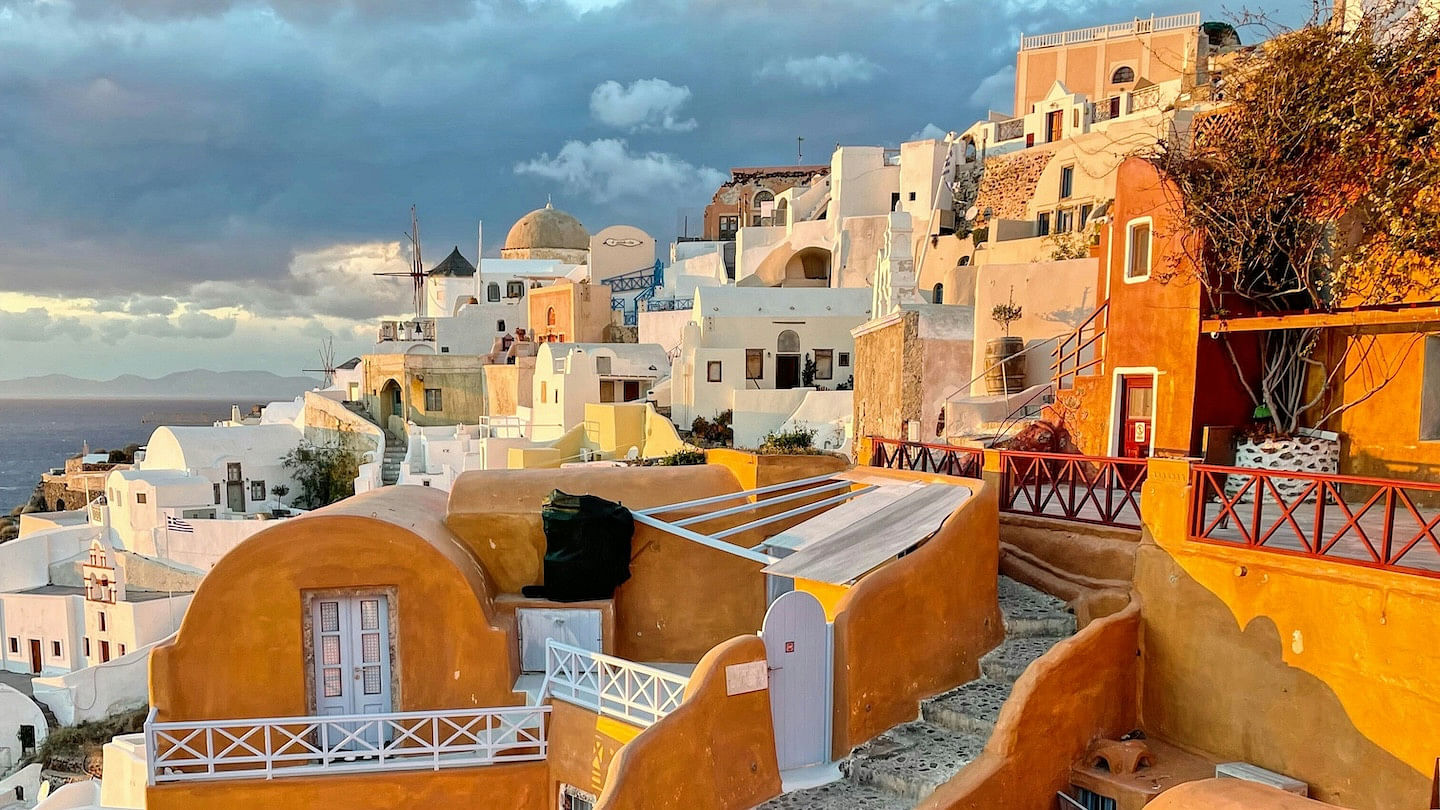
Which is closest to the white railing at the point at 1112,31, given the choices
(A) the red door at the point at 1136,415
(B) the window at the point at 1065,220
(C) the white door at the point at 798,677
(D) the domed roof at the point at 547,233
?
(B) the window at the point at 1065,220

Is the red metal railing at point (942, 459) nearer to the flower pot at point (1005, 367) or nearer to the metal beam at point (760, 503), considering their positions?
the metal beam at point (760, 503)

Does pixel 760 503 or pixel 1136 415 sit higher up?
pixel 1136 415

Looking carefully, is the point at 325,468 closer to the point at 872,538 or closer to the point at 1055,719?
the point at 872,538

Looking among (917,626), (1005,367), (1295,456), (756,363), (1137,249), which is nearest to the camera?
(917,626)

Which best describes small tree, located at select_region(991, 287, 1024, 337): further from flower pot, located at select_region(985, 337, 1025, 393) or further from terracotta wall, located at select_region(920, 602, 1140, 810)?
terracotta wall, located at select_region(920, 602, 1140, 810)

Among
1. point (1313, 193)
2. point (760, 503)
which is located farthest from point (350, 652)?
point (1313, 193)

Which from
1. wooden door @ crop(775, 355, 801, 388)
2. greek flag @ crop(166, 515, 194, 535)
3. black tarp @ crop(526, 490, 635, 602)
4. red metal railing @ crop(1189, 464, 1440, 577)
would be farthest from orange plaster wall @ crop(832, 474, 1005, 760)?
greek flag @ crop(166, 515, 194, 535)

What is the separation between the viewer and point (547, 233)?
188ft

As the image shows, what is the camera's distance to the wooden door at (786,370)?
31188 millimetres

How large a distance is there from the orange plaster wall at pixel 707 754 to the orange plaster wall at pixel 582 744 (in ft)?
5.79

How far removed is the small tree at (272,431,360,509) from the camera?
122 feet

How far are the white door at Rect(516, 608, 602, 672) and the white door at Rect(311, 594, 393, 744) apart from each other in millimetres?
1641

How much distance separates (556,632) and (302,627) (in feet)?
9.57

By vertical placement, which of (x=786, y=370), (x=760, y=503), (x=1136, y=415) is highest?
(x=786, y=370)
